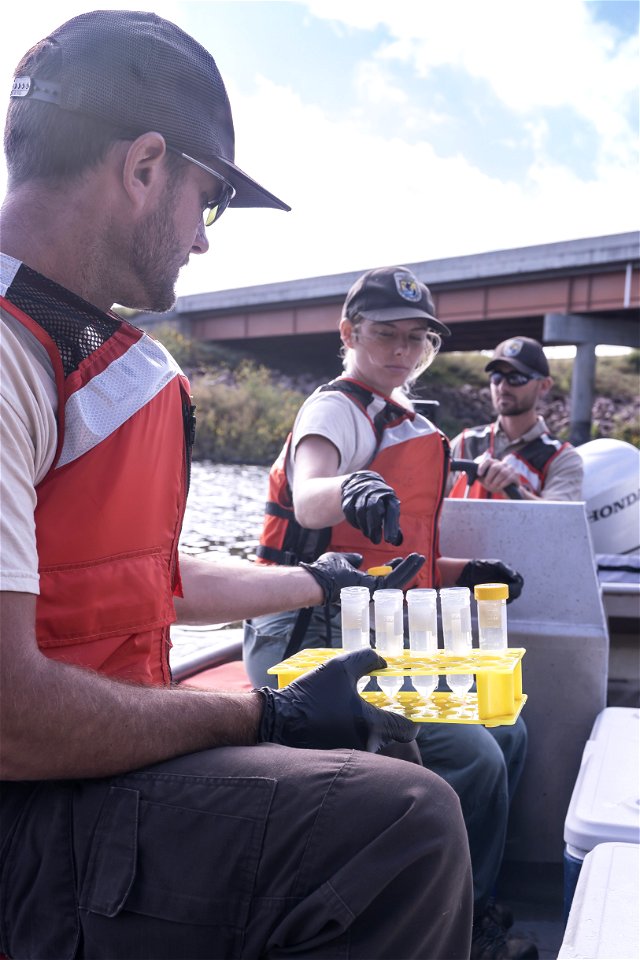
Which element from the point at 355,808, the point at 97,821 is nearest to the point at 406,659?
the point at 355,808

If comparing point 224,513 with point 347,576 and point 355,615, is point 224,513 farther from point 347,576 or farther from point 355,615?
point 355,615

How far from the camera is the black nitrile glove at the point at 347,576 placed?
7.46 feet

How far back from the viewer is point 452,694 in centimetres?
197

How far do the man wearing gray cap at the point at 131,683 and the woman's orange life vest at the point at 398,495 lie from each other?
4.10 ft

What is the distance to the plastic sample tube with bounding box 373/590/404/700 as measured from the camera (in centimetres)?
202

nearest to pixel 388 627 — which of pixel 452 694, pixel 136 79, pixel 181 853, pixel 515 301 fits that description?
pixel 452 694

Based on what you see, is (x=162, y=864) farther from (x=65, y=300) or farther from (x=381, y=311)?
(x=381, y=311)

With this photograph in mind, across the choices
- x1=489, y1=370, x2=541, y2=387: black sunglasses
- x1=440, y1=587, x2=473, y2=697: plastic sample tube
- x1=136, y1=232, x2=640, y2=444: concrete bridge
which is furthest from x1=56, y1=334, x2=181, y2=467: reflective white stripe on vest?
x1=136, y1=232, x2=640, y2=444: concrete bridge

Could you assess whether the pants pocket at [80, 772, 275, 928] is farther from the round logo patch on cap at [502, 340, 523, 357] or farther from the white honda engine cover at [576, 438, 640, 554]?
the round logo patch on cap at [502, 340, 523, 357]

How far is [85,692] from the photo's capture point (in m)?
Answer: 1.28

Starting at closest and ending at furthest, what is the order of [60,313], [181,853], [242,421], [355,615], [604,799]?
[181,853] < [60,313] < [355,615] < [604,799] < [242,421]

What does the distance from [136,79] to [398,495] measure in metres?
1.71

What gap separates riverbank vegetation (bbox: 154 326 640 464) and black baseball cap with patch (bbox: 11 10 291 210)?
602 inches

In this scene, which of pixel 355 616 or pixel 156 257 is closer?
pixel 156 257
